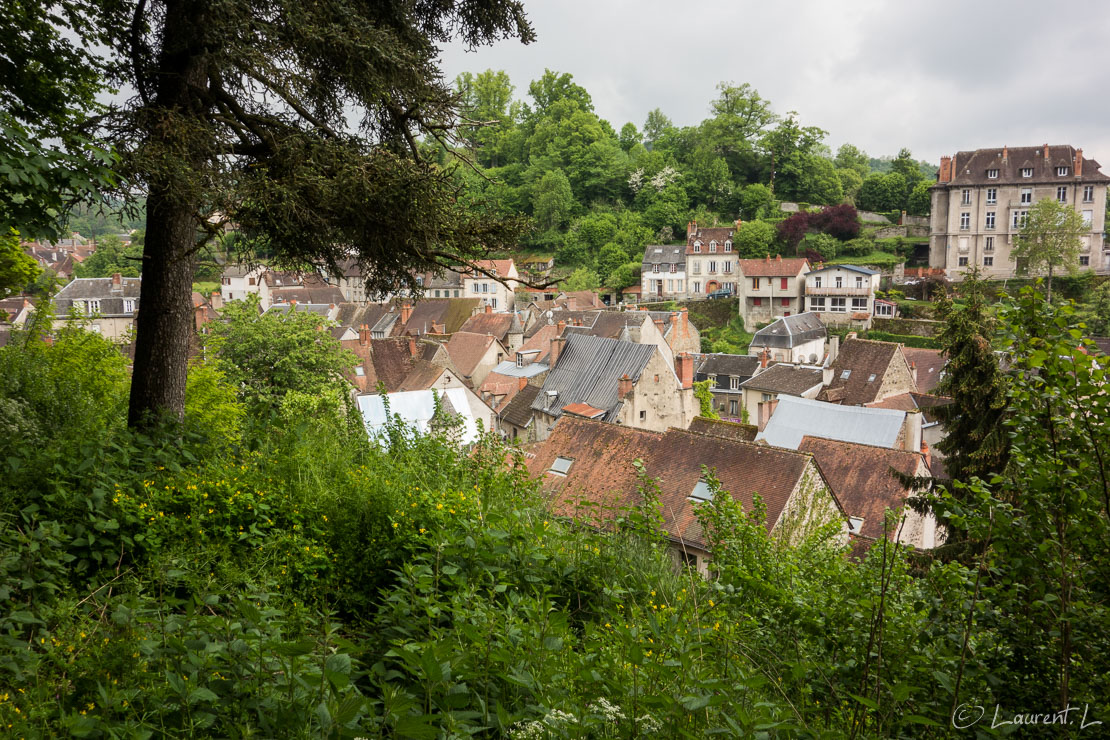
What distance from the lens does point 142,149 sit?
5.54m

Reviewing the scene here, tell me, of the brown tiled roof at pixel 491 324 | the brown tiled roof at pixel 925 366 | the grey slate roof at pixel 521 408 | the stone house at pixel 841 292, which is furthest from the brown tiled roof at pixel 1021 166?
the grey slate roof at pixel 521 408

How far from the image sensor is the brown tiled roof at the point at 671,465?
14.8m

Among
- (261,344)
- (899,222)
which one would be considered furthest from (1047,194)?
(261,344)

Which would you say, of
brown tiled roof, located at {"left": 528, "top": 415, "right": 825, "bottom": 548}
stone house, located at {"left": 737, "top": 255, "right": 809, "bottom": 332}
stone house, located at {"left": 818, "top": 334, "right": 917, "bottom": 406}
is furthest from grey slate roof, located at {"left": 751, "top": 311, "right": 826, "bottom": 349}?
brown tiled roof, located at {"left": 528, "top": 415, "right": 825, "bottom": 548}

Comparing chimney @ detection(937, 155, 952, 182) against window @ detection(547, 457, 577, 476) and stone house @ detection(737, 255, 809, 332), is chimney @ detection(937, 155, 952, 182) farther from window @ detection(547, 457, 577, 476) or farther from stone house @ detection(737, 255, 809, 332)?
window @ detection(547, 457, 577, 476)

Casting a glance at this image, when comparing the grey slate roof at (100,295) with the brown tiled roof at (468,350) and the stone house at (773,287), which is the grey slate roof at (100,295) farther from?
the stone house at (773,287)

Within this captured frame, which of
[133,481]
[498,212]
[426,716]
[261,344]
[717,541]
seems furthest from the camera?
[261,344]

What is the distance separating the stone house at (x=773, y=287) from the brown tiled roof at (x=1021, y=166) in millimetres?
20220

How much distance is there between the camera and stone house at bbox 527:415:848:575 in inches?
566

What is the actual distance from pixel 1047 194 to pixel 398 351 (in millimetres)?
65396

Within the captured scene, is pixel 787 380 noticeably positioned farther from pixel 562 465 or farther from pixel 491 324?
pixel 562 465

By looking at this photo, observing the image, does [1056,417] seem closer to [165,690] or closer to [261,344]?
[165,690]

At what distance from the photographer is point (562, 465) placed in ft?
58.7

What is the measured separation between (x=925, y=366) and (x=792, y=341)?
1134 centimetres
